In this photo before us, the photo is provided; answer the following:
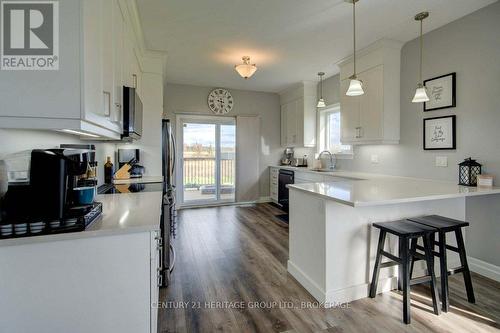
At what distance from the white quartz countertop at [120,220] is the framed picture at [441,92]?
121 inches

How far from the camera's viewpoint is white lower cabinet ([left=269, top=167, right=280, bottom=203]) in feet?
18.2

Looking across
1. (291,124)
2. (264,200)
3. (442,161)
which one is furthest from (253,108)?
(442,161)

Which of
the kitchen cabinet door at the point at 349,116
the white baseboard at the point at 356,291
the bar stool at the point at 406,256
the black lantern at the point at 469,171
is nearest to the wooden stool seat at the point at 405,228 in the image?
the bar stool at the point at 406,256

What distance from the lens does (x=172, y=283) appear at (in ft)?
7.54

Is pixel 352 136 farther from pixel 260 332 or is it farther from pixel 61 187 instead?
pixel 61 187

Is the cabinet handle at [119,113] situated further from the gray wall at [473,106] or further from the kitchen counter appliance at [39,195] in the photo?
the gray wall at [473,106]

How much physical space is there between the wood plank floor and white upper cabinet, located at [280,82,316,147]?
2.73 metres

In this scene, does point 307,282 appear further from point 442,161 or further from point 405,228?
point 442,161

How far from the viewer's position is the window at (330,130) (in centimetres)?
467

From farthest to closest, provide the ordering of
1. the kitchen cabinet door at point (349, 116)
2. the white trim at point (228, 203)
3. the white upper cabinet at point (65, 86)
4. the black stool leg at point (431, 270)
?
the white trim at point (228, 203), the kitchen cabinet door at point (349, 116), the black stool leg at point (431, 270), the white upper cabinet at point (65, 86)

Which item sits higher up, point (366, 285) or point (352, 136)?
point (352, 136)

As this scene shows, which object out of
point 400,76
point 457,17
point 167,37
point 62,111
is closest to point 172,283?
point 62,111

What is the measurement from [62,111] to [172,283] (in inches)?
70.9

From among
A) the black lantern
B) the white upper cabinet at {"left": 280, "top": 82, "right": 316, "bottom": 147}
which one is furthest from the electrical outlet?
the white upper cabinet at {"left": 280, "top": 82, "right": 316, "bottom": 147}
